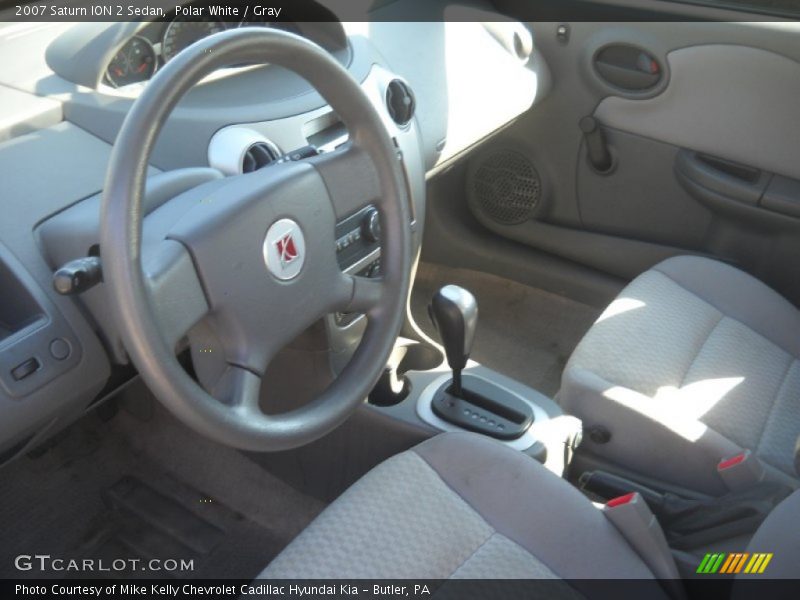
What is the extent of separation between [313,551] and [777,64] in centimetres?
142

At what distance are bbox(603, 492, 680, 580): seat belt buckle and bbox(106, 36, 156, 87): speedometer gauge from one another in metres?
0.99

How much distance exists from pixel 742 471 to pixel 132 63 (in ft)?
3.79

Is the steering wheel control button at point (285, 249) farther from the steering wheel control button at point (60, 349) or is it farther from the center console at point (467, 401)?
the center console at point (467, 401)

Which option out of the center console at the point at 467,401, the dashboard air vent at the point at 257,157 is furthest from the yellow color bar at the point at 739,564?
the dashboard air vent at the point at 257,157

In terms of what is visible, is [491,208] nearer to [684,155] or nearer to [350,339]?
[684,155]

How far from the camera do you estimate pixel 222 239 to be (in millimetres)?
1010

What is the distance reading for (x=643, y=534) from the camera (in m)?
1.15

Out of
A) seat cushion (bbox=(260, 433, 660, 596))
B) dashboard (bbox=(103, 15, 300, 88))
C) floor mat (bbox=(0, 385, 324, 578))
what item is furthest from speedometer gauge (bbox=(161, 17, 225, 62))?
seat cushion (bbox=(260, 433, 660, 596))

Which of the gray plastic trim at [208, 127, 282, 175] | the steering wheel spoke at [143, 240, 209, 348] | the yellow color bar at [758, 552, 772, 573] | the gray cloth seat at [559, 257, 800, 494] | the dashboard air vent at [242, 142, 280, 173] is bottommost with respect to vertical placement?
the gray cloth seat at [559, 257, 800, 494]

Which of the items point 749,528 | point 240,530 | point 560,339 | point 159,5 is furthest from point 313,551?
point 560,339

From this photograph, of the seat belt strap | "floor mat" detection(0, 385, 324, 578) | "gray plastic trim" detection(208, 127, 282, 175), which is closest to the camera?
the seat belt strap

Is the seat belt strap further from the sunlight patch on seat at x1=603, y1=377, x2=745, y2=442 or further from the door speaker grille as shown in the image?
the door speaker grille

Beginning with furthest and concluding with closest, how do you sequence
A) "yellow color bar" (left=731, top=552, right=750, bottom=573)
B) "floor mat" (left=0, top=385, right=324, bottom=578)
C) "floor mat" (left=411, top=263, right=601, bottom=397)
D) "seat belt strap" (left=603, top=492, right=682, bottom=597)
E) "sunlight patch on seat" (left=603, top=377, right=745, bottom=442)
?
"floor mat" (left=411, top=263, right=601, bottom=397)
"floor mat" (left=0, top=385, right=324, bottom=578)
"sunlight patch on seat" (left=603, top=377, right=745, bottom=442)
"seat belt strap" (left=603, top=492, right=682, bottom=597)
"yellow color bar" (left=731, top=552, right=750, bottom=573)

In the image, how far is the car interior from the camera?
1.06 metres
